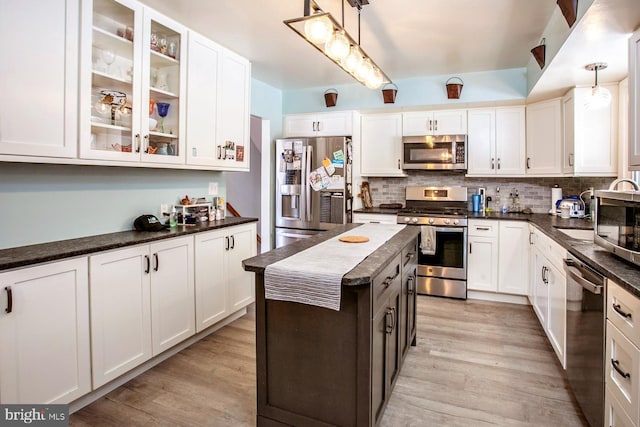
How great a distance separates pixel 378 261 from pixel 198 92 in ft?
6.87

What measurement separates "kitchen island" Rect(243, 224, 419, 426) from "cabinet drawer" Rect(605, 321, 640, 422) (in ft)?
3.06

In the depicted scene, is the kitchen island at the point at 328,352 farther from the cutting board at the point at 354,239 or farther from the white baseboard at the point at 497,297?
the white baseboard at the point at 497,297

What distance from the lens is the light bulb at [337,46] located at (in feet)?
6.96

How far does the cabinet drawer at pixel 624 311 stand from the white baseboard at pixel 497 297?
2.50 m

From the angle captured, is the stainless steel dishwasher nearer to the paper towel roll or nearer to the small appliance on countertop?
the small appliance on countertop

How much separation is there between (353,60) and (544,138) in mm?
2522

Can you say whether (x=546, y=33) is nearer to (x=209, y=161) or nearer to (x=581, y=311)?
(x=581, y=311)

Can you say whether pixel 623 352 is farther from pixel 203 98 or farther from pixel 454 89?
pixel 454 89

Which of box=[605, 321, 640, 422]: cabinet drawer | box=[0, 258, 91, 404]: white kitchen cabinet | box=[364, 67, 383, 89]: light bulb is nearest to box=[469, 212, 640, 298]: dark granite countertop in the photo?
box=[605, 321, 640, 422]: cabinet drawer

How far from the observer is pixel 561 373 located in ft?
7.91

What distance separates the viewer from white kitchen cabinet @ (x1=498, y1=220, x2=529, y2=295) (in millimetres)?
3746

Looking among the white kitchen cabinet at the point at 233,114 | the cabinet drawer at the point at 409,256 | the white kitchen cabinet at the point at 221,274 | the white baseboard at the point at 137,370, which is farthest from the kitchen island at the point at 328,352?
the white kitchen cabinet at the point at 233,114

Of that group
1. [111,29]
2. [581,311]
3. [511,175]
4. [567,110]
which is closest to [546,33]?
[567,110]

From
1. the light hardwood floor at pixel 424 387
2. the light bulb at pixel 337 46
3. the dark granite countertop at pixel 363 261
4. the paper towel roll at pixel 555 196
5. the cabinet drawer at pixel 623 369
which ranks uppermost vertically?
the light bulb at pixel 337 46
